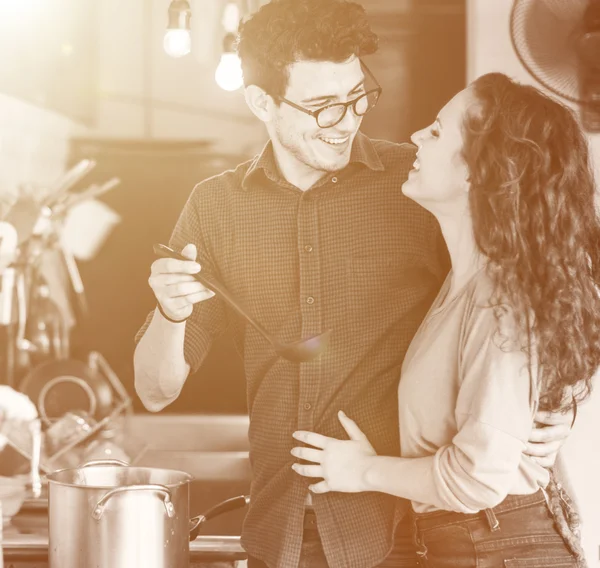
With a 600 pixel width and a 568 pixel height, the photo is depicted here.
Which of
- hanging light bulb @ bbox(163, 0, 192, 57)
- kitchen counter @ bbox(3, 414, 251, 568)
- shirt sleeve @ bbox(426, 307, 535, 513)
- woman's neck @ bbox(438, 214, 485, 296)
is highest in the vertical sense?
hanging light bulb @ bbox(163, 0, 192, 57)

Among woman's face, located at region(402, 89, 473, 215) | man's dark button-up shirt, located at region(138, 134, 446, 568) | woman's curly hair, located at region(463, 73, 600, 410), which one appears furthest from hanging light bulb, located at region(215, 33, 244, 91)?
woman's curly hair, located at region(463, 73, 600, 410)

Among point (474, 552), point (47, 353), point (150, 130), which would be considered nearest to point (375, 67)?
point (150, 130)

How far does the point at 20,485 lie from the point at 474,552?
1198mm

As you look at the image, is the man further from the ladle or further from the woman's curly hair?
the woman's curly hair

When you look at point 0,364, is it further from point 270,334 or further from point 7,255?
point 270,334

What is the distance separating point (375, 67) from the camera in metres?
2.53

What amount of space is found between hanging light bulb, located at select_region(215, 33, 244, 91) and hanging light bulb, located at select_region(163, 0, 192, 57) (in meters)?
0.11

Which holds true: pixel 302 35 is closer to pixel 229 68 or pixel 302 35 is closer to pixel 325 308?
pixel 325 308

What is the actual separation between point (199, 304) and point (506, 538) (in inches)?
28.0

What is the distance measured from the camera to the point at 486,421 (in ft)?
3.91

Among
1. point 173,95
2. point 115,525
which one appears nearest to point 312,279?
point 115,525

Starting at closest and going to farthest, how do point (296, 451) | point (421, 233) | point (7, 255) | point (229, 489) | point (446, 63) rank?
point (296, 451)
point (421, 233)
point (229, 489)
point (7, 255)
point (446, 63)

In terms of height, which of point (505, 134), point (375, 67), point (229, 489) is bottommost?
point (229, 489)

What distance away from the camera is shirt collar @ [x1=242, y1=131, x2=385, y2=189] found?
158 centimetres
